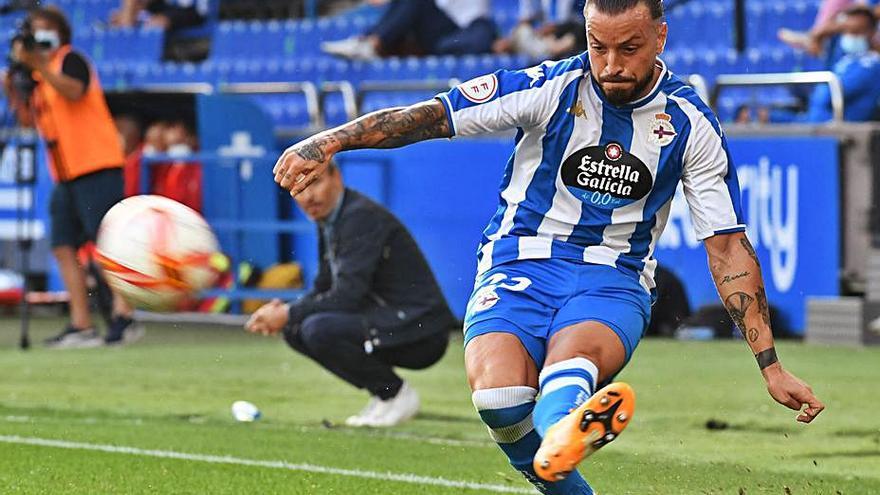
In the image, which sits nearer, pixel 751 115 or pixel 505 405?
pixel 505 405

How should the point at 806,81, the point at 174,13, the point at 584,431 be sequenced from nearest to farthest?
the point at 584,431 → the point at 806,81 → the point at 174,13

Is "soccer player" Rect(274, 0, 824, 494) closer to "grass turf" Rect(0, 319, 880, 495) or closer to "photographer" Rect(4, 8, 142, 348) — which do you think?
"grass turf" Rect(0, 319, 880, 495)

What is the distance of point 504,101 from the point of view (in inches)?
194

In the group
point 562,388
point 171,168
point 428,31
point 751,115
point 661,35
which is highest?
point 661,35

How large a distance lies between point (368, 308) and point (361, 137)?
3.73m

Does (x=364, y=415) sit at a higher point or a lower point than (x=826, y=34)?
lower

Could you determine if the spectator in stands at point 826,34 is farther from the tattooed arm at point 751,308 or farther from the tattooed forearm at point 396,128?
the tattooed forearm at point 396,128

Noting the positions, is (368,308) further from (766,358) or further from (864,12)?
(864,12)

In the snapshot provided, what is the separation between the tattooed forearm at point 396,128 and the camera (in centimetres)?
478

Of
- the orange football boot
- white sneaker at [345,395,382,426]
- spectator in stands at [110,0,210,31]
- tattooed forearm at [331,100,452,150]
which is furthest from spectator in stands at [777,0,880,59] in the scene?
the orange football boot

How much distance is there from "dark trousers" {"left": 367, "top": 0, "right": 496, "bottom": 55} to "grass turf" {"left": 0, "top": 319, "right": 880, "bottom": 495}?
212 inches

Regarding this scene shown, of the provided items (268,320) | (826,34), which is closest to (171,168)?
(826,34)

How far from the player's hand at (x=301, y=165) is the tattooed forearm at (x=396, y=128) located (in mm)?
130

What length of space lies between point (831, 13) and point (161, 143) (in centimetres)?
635
